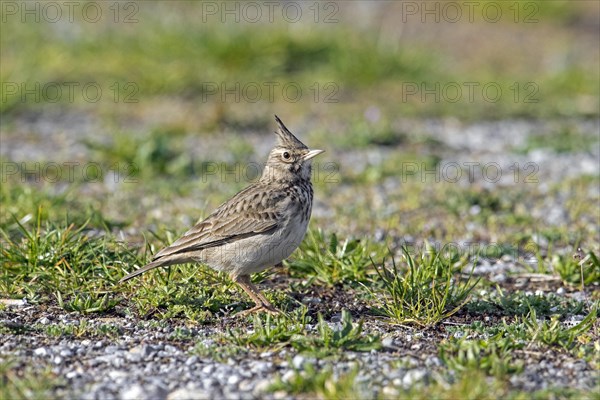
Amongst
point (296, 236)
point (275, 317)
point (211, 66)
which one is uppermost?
point (211, 66)

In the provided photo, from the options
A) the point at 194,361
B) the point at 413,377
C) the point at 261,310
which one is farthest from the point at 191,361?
the point at 413,377

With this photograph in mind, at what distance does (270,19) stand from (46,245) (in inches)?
401

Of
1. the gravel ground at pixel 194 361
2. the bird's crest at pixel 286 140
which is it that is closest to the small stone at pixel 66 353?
the gravel ground at pixel 194 361

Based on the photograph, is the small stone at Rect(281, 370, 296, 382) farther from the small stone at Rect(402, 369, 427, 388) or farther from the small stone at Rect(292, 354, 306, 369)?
the small stone at Rect(402, 369, 427, 388)

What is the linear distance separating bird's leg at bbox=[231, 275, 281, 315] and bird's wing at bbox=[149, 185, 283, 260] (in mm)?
318

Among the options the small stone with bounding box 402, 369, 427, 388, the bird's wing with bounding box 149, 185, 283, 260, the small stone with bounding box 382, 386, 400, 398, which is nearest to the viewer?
the small stone with bounding box 382, 386, 400, 398

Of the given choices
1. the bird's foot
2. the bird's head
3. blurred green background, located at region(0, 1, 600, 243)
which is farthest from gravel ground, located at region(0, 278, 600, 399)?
blurred green background, located at region(0, 1, 600, 243)

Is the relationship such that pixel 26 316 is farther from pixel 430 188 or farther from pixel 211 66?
pixel 211 66

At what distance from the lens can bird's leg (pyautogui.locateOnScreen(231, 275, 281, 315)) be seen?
6.54m

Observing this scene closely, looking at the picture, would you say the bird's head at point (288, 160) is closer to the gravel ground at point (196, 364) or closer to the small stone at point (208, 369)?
the gravel ground at point (196, 364)

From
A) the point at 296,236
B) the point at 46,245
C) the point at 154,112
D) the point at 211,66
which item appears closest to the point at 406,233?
the point at 296,236

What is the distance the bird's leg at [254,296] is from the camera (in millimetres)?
6543

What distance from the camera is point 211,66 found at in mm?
13891

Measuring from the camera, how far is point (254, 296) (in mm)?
6695
